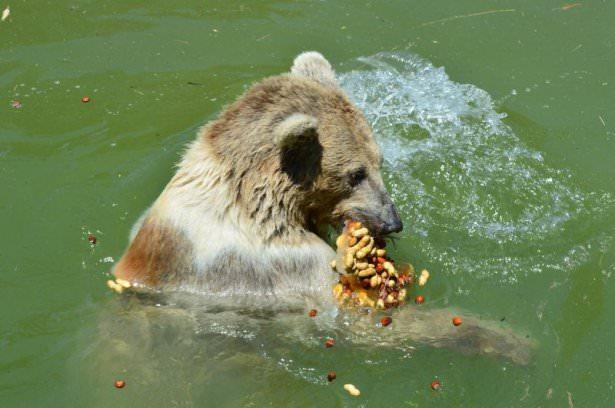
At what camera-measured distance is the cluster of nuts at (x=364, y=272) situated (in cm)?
655

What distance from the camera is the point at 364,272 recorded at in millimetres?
6570

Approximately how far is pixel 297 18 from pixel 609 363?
6083 millimetres

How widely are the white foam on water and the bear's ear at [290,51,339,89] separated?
1816 millimetres

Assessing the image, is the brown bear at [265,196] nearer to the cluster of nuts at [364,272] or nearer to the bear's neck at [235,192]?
the bear's neck at [235,192]

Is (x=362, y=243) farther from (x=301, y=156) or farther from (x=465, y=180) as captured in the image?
(x=465, y=180)

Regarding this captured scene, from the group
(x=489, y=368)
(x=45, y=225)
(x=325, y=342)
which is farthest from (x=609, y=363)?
(x=45, y=225)

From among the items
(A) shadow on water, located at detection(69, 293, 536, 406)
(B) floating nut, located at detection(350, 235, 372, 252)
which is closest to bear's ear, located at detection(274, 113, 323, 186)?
(B) floating nut, located at detection(350, 235, 372, 252)

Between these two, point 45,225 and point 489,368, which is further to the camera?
point 45,225

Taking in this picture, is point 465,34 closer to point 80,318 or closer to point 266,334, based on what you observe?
point 266,334

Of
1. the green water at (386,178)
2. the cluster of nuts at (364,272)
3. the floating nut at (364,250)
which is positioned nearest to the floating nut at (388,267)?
the cluster of nuts at (364,272)

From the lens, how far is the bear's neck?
6.24m

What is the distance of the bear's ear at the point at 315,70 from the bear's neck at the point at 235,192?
1039 millimetres

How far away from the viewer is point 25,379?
631cm

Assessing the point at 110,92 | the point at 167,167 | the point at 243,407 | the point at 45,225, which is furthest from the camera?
the point at 110,92
